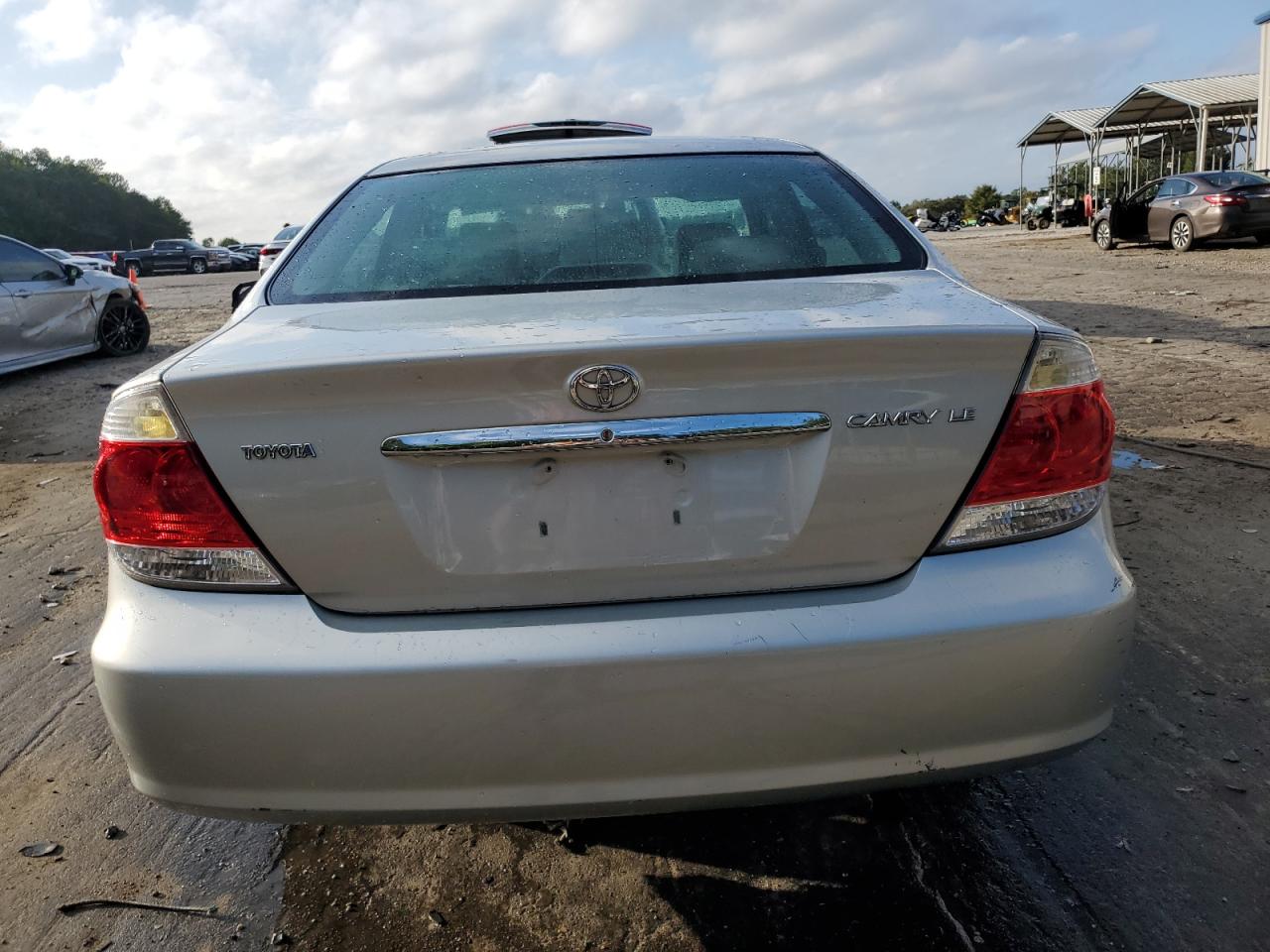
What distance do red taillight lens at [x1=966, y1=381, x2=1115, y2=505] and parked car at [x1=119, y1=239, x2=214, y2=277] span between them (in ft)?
154

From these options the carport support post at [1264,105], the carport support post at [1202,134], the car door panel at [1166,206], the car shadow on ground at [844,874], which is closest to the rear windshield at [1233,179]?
the car door panel at [1166,206]

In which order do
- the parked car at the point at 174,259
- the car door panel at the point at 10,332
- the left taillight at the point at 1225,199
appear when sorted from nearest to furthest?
the car door panel at the point at 10,332 < the left taillight at the point at 1225,199 < the parked car at the point at 174,259

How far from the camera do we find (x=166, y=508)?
174 cm

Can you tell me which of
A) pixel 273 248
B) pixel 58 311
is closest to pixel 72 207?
pixel 273 248

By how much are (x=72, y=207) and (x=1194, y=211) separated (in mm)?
71162

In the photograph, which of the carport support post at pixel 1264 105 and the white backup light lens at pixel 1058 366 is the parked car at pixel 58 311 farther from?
the carport support post at pixel 1264 105

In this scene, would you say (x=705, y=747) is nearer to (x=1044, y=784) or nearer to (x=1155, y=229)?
(x=1044, y=784)

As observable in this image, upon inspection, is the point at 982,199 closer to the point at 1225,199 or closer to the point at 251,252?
the point at 251,252

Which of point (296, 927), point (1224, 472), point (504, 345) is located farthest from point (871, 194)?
point (1224, 472)

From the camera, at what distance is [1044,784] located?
2459 millimetres

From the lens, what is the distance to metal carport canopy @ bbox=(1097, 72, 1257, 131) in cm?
2855

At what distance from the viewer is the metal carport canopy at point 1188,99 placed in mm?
28547

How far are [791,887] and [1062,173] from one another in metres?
48.4

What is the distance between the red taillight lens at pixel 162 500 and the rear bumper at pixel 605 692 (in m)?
0.11
